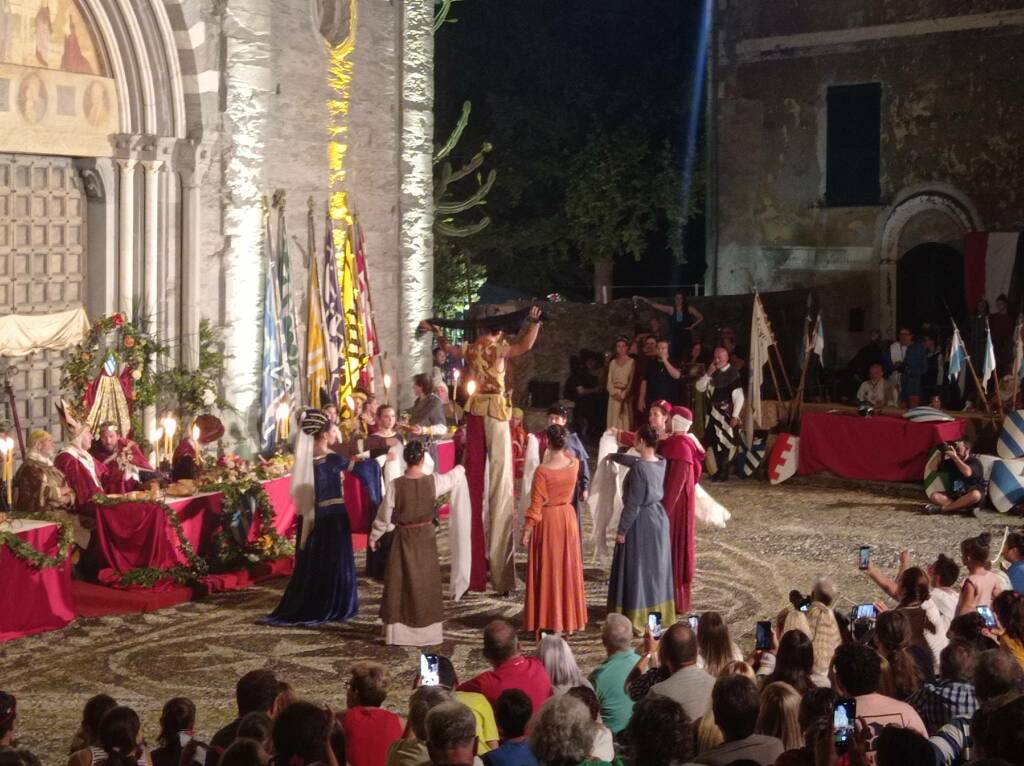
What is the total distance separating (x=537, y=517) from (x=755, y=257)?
649 inches

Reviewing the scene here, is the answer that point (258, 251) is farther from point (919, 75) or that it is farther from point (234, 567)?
point (919, 75)

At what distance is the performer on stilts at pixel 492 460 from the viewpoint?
12797 millimetres

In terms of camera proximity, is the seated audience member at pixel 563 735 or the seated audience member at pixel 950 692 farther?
the seated audience member at pixel 950 692

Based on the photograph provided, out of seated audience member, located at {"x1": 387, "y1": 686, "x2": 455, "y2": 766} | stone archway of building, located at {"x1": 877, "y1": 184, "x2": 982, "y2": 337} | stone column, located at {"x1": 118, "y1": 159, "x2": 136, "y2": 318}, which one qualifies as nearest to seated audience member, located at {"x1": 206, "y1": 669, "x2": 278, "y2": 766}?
seated audience member, located at {"x1": 387, "y1": 686, "x2": 455, "y2": 766}

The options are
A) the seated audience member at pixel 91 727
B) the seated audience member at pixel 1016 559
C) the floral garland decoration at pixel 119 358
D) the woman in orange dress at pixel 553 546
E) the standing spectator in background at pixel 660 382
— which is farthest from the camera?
the standing spectator in background at pixel 660 382

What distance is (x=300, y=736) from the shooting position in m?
5.86

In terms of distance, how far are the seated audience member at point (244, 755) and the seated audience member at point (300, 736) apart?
12.4 inches

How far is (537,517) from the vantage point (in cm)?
1128

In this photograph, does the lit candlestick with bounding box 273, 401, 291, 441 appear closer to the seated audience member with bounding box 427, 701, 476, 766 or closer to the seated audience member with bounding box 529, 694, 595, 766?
the seated audience member with bounding box 529, 694, 595, 766

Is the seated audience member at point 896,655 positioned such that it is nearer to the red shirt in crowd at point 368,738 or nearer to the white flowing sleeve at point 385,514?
the red shirt in crowd at point 368,738

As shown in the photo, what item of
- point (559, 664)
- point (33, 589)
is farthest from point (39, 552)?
point (559, 664)

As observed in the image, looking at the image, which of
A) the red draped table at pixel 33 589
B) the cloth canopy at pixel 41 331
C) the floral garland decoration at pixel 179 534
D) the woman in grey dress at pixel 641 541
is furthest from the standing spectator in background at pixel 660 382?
the red draped table at pixel 33 589

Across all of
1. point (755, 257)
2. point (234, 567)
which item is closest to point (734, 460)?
point (234, 567)

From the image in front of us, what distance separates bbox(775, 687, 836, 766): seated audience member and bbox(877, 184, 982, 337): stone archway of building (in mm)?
19218
